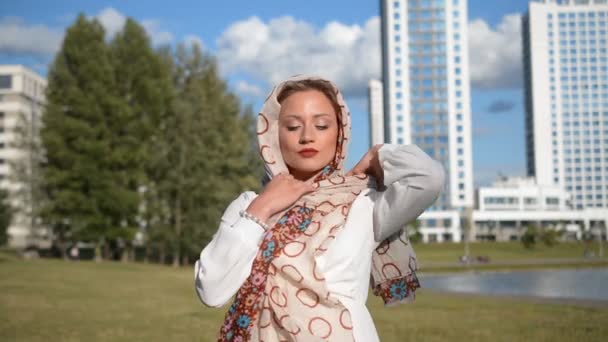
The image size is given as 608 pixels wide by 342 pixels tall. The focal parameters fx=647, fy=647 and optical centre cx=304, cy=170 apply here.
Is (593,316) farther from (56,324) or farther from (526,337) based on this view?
(56,324)

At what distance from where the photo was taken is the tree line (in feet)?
130

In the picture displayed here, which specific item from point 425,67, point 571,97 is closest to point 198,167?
point 425,67

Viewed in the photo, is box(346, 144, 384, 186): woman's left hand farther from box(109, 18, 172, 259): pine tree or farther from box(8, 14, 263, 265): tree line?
box(109, 18, 172, 259): pine tree

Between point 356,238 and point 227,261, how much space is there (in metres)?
A: 0.54

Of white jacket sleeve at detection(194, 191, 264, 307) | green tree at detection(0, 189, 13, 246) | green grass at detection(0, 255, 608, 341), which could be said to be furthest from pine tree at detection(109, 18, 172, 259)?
white jacket sleeve at detection(194, 191, 264, 307)

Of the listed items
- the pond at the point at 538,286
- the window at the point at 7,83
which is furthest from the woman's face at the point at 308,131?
the window at the point at 7,83

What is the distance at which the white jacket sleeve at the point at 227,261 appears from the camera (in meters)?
2.42

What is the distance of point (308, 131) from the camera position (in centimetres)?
278

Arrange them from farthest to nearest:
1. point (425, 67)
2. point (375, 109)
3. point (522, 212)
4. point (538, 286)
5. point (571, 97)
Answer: point (375, 109), point (571, 97), point (425, 67), point (522, 212), point (538, 286)

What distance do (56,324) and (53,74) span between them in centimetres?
3165

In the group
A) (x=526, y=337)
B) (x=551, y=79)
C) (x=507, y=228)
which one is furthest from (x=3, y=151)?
(x=551, y=79)

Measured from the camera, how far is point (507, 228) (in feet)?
366

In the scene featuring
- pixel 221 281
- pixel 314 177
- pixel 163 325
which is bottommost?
pixel 163 325

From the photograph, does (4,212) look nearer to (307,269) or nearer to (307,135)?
(307,135)
